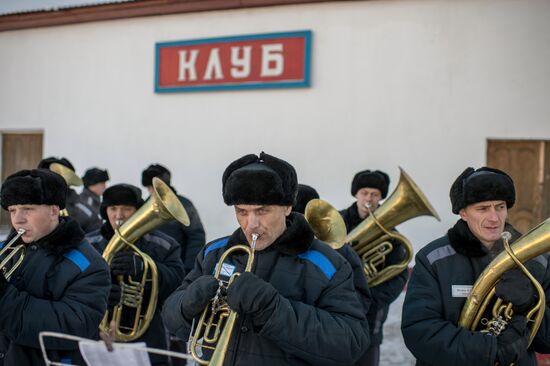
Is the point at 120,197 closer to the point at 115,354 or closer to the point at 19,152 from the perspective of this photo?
the point at 115,354

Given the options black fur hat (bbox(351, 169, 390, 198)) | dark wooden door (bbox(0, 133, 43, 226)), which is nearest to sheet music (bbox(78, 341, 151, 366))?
black fur hat (bbox(351, 169, 390, 198))

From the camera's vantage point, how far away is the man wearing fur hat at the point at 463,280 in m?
2.73

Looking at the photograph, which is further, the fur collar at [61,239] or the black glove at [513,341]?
the fur collar at [61,239]

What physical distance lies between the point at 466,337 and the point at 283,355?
820mm

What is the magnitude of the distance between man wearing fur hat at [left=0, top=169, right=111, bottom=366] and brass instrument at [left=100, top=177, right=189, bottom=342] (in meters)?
1.05

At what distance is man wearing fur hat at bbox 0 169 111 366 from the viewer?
3078mm

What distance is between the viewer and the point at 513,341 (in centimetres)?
268

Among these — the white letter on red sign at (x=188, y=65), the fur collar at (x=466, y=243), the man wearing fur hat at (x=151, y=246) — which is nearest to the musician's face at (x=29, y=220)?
the man wearing fur hat at (x=151, y=246)

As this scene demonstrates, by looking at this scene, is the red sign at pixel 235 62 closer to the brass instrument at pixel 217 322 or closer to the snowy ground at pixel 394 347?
the snowy ground at pixel 394 347

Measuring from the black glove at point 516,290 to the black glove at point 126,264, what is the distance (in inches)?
96.8

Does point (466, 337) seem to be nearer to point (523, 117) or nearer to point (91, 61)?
point (523, 117)

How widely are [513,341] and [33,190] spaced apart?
2353 mm

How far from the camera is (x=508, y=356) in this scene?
2.68m

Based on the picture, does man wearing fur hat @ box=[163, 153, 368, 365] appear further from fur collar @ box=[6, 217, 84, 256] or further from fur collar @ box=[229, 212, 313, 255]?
fur collar @ box=[6, 217, 84, 256]
